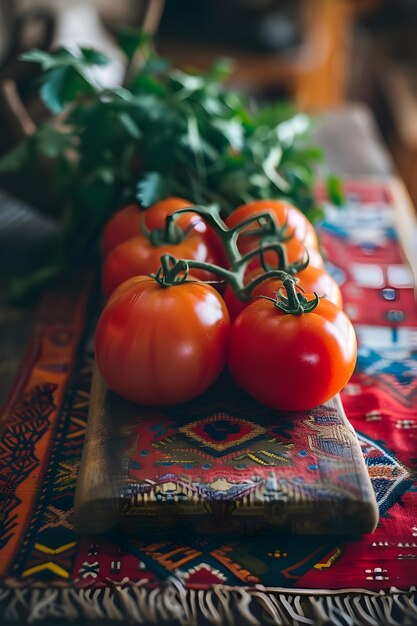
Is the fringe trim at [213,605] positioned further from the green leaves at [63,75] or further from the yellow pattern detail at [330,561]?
the green leaves at [63,75]

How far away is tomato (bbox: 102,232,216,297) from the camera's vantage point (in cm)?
73

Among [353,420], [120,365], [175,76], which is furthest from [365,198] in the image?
[120,365]

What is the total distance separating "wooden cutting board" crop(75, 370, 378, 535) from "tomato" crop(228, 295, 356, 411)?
0.03m

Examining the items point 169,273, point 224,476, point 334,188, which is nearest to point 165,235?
point 169,273

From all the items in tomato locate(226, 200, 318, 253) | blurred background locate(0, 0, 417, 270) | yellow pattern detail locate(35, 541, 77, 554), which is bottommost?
yellow pattern detail locate(35, 541, 77, 554)

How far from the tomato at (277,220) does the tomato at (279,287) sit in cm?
6

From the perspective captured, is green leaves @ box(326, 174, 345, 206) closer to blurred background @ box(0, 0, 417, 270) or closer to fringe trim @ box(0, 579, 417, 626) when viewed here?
blurred background @ box(0, 0, 417, 270)

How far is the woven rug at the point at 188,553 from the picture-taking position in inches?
21.9

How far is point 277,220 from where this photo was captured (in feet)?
2.58

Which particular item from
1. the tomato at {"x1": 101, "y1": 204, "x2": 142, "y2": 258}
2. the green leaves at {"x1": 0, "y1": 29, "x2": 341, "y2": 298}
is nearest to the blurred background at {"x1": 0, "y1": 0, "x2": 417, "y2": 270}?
the green leaves at {"x1": 0, "y1": 29, "x2": 341, "y2": 298}

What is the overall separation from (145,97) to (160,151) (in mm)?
98

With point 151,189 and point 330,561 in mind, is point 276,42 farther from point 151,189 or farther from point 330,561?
point 330,561

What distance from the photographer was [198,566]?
0.59 m

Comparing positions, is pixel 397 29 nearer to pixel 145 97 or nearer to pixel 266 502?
pixel 145 97
